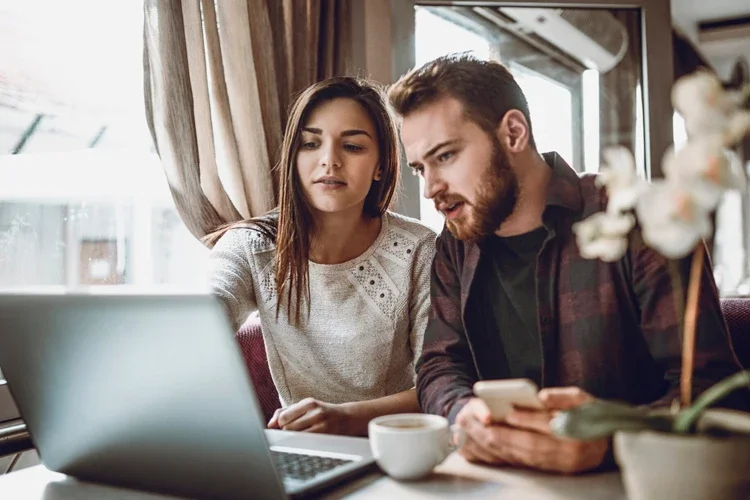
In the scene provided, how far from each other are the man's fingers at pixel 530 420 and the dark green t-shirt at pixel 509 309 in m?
0.52

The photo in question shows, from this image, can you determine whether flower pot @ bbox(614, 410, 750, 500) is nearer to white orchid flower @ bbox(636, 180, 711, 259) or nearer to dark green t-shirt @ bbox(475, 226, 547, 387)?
white orchid flower @ bbox(636, 180, 711, 259)

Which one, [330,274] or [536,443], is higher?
[330,274]

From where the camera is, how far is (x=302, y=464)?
81 centimetres

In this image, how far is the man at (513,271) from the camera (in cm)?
120

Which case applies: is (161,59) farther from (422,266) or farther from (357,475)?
(357,475)

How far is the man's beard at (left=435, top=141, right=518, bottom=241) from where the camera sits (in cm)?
131

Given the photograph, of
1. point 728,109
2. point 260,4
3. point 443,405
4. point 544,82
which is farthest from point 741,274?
point 728,109

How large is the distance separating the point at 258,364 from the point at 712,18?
4.49 metres

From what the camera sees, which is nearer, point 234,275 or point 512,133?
point 512,133

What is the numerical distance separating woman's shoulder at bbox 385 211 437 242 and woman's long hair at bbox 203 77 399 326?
0.03m

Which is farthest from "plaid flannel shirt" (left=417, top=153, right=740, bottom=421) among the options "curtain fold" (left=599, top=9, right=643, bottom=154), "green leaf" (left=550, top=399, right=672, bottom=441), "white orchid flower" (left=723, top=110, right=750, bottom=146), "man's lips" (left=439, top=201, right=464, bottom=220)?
"curtain fold" (left=599, top=9, right=643, bottom=154)

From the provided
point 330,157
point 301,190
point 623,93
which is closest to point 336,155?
point 330,157

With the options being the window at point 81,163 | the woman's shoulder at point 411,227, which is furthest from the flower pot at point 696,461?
the window at point 81,163

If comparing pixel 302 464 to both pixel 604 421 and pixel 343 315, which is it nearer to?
pixel 604 421
